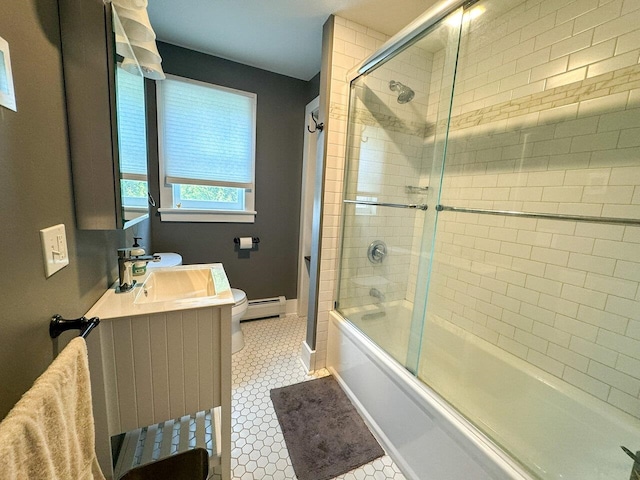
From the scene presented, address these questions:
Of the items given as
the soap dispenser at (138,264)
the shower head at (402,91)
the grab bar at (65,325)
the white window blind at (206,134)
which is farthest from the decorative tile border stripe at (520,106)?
the grab bar at (65,325)

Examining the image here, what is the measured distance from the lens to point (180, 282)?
4.70 ft

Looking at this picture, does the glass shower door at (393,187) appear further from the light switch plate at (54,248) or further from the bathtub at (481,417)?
the light switch plate at (54,248)

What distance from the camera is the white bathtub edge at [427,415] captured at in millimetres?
910

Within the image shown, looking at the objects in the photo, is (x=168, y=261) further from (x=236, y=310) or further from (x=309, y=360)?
(x=309, y=360)

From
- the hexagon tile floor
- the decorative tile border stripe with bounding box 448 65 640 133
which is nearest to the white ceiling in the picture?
the decorative tile border stripe with bounding box 448 65 640 133

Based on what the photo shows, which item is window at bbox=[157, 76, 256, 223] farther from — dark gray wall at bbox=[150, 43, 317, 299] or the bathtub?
the bathtub

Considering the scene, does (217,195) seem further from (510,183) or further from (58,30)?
(510,183)

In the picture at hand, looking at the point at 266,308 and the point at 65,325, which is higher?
the point at 65,325

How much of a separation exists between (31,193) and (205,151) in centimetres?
184

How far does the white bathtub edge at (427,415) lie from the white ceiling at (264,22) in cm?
201

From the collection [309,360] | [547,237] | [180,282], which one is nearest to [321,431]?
[309,360]

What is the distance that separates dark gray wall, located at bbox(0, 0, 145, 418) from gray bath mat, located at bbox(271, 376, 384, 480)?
3.85 feet

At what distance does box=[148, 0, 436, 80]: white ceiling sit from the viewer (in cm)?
159

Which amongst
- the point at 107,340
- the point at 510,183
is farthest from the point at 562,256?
the point at 107,340
